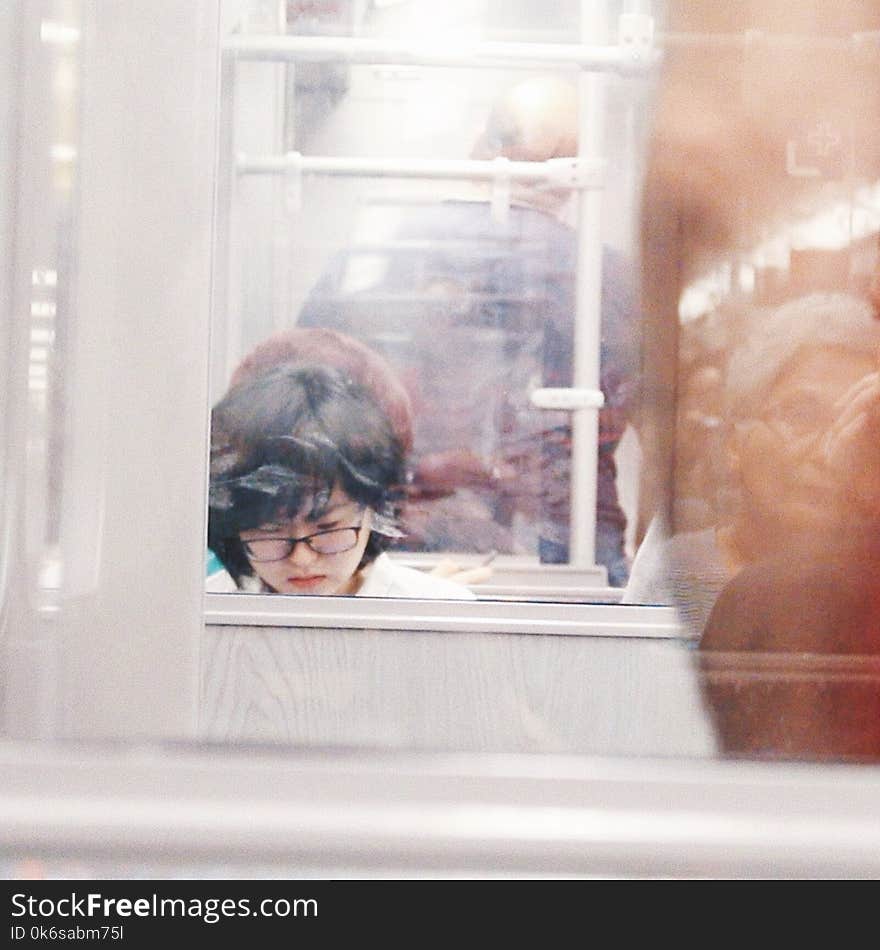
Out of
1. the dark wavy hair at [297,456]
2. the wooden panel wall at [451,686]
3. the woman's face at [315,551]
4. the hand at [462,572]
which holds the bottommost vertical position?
the wooden panel wall at [451,686]

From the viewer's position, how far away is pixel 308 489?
5.83ft

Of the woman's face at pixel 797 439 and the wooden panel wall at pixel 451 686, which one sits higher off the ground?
the woman's face at pixel 797 439

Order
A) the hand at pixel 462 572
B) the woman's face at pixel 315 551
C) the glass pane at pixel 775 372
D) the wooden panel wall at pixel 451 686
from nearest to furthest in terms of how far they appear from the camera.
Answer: the glass pane at pixel 775 372, the wooden panel wall at pixel 451 686, the woman's face at pixel 315 551, the hand at pixel 462 572

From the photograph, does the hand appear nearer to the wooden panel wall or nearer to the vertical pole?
the wooden panel wall

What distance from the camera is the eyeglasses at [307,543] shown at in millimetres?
1775

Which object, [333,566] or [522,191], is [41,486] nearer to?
[333,566]

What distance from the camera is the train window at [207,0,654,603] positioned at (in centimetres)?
192

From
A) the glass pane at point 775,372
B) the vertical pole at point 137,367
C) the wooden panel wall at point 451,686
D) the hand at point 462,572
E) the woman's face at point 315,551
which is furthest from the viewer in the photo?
the hand at point 462,572

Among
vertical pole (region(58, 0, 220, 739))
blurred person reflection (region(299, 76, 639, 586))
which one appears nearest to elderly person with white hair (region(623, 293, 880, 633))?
vertical pole (region(58, 0, 220, 739))

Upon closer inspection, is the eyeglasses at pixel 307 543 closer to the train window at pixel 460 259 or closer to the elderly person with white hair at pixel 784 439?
the train window at pixel 460 259

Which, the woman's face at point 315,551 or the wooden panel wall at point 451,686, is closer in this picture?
the wooden panel wall at point 451,686

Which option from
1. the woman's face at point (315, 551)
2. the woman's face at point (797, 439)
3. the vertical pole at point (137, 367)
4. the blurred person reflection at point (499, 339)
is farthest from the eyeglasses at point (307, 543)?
the vertical pole at point (137, 367)

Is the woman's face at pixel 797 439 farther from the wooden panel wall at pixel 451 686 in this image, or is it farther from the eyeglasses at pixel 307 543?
the eyeglasses at pixel 307 543
